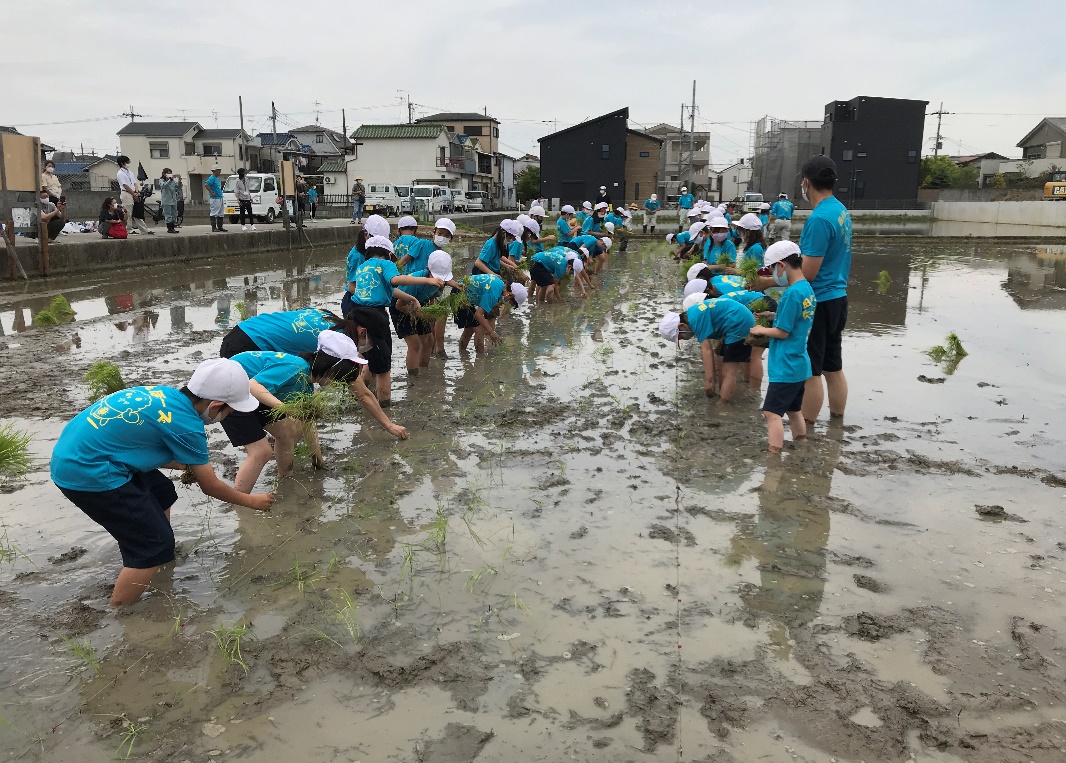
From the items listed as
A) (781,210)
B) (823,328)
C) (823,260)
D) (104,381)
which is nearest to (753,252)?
(823,260)

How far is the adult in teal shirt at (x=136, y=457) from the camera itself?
3.13m

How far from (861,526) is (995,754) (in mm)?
1697

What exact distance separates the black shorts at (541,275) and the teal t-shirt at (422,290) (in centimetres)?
456

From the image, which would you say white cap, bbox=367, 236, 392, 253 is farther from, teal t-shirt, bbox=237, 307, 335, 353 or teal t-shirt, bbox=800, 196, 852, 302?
teal t-shirt, bbox=800, 196, 852, 302

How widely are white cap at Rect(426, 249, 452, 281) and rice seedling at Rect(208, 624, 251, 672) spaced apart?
4.14m

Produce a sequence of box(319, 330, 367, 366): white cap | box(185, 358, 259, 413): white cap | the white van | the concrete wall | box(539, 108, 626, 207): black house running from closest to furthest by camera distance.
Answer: box(185, 358, 259, 413): white cap
box(319, 330, 367, 366): white cap
the white van
the concrete wall
box(539, 108, 626, 207): black house

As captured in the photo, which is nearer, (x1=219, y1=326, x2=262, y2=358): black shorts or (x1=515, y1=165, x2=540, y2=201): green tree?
(x1=219, y1=326, x2=262, y2=358): black shorts

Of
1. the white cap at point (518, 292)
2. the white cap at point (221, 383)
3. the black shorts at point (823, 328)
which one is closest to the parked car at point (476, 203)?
the white cap at point (518, 292)

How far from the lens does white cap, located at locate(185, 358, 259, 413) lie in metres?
3.37

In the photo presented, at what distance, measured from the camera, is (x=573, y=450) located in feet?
16.9

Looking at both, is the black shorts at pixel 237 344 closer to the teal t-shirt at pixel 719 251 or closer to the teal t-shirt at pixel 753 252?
the teal t-shirt at pixel 753 252

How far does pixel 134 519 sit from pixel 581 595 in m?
1.93

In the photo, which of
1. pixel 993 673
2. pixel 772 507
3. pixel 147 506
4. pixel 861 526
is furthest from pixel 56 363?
pixel 993 673

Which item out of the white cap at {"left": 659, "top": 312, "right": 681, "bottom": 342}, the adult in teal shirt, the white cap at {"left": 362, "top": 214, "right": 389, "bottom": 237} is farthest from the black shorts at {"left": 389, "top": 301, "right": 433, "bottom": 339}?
the adult in teal shirt
